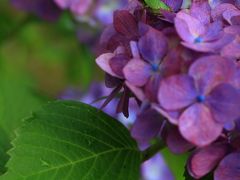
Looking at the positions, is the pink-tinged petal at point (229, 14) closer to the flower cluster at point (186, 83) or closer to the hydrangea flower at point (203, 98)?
the flower cluster at point (186, 83)

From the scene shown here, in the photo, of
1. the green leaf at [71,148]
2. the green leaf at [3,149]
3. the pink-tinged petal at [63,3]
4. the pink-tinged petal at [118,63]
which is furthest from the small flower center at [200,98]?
the pink-tinged petal at [63,3]

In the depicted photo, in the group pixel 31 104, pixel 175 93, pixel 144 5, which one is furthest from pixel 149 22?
pixel 31 104

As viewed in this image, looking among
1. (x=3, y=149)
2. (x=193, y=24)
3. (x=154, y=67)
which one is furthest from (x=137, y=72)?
(x=3, y=149)

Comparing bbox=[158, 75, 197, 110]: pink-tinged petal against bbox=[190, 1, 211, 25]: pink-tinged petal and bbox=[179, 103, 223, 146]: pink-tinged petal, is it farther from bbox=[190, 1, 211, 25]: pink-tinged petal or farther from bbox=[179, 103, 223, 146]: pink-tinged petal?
bbox=[190, 1, 211, 25]: pink-tinged petal

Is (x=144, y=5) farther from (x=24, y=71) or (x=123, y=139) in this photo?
(x=24, y=71)

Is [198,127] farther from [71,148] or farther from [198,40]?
[71,148]

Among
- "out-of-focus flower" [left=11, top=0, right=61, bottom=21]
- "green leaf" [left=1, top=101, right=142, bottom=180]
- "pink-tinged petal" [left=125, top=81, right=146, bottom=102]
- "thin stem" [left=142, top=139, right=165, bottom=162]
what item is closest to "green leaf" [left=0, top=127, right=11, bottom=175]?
"green leaf" [left=1, top=101, right=142, bottom=180]

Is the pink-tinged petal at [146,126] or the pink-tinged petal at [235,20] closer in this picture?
the pink-tinged petal at [146,126]
